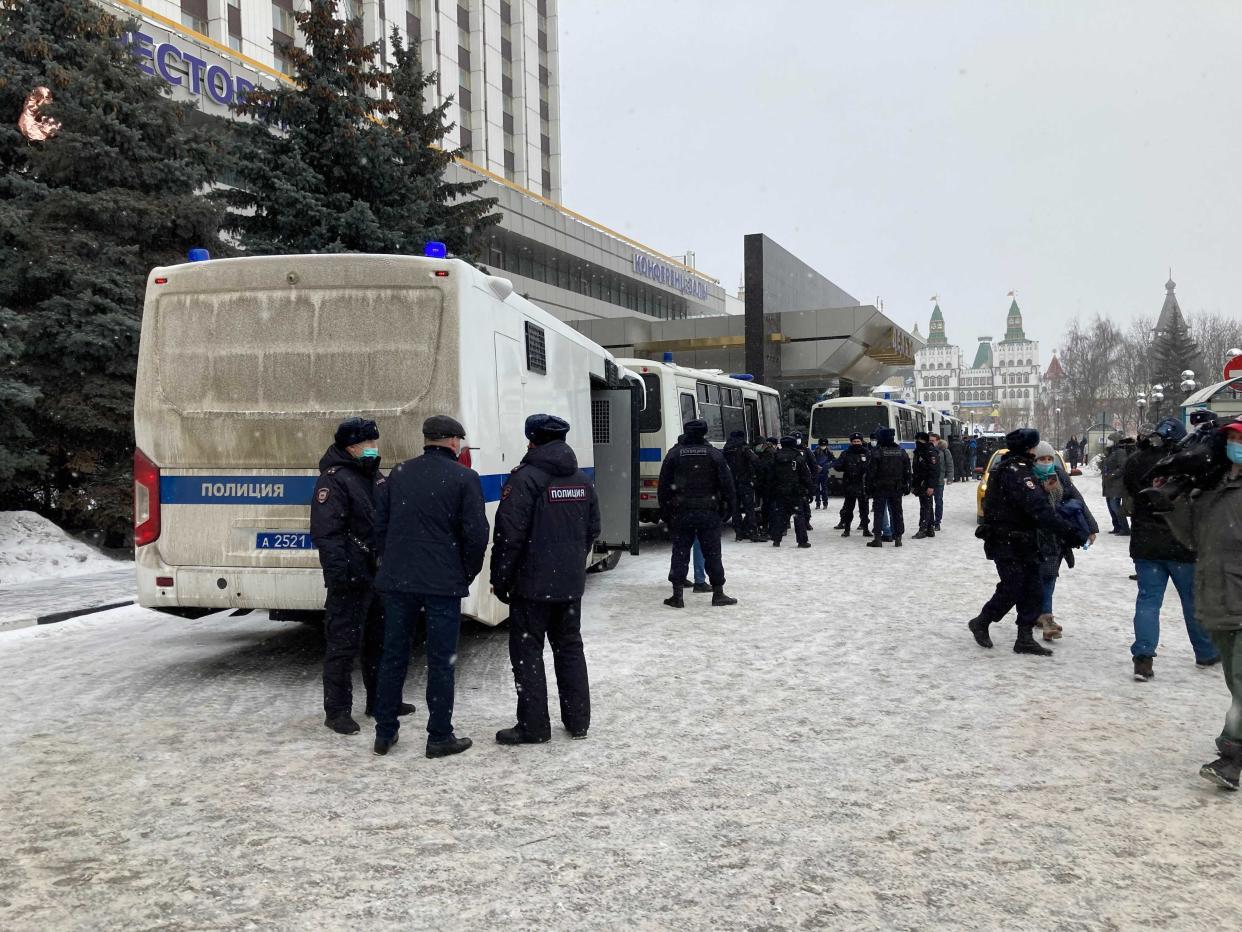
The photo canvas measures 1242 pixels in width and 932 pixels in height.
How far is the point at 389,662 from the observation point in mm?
5043

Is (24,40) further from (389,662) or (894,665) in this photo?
(894,665)

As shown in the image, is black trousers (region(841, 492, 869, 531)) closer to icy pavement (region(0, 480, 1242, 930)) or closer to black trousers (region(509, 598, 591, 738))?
icy pavement (region(0, 480, 1242, 930))

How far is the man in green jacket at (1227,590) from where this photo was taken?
4395mm

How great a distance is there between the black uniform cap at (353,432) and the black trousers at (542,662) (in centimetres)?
135

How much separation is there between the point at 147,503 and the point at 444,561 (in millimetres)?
2827

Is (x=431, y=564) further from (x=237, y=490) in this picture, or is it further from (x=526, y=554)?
(x=237, y=490)

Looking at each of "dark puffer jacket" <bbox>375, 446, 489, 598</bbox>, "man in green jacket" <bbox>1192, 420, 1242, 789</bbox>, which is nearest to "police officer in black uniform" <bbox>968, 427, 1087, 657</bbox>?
"man in green jacket" <bbox>1192, 420, 1242, 789</bbox>

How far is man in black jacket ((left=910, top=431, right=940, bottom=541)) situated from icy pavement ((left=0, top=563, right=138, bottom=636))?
12.3 m

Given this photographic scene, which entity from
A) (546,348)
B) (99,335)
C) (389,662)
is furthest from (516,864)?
(99,335)

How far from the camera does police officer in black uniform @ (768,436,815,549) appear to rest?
15.0 m

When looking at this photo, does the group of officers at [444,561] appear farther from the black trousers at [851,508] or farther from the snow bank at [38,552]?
the black trousers at [851,508]

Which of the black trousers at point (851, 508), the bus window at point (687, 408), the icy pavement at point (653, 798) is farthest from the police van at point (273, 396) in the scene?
the black trousers at point (851, 508)

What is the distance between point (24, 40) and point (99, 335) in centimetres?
484

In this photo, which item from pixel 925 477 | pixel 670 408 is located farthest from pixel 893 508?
pixel 670 408
